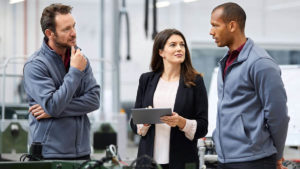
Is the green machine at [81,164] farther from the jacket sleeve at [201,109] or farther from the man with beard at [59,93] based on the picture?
the jacket sleeve at [201,109]

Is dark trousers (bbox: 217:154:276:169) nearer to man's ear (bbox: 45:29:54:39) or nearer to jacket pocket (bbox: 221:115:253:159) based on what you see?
jacket pocket (bbox: 221:115:253:159)

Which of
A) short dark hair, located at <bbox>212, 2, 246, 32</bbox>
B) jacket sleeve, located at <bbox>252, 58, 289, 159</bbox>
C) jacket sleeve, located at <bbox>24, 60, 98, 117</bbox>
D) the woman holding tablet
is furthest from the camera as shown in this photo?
the woman holding tablet

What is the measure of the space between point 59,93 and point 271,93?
95 centimetres

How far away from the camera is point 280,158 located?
7.95 feet

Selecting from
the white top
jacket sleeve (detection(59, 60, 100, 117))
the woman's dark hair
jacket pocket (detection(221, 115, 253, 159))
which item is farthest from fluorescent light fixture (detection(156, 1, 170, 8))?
jacket pocket (detection(221, 115, 253, 159))

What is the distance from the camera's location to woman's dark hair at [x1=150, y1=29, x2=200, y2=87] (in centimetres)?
287

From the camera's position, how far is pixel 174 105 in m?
2.83

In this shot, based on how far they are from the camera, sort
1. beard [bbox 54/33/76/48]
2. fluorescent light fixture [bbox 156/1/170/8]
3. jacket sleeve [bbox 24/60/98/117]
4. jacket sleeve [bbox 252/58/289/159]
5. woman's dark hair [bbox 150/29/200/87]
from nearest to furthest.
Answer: jacket sleeve [bbox 252/58/289/159] → jacket sleeve [bbox 24/60/98/117] → beard [bbox 54/33/76/48] → woman's dark hair [bbox 150/29/200/87] → fluorescent light fixture [bbox 156/1/170/8]

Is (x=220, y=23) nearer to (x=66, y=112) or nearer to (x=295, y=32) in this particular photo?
(x=66, y=112)

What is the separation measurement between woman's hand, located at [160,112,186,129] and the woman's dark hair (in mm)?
225

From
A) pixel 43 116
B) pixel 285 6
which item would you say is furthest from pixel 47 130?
pixel 285 6

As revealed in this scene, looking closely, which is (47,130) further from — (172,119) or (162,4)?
(162,4)

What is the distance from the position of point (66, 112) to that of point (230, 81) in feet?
2.56

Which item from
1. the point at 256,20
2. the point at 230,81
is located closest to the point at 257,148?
the point at 230,81
